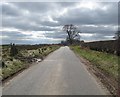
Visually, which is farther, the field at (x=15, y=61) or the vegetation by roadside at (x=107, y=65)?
the field at (x=15, y=61)

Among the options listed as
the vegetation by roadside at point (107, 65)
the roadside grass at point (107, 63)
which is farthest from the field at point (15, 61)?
the roadside grass at point (107, 63)

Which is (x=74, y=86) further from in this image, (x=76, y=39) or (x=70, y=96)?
(x=76, y=39)

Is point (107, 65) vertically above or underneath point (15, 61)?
underneath

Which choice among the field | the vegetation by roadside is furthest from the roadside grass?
the field

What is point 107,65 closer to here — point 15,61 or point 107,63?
point 107,63

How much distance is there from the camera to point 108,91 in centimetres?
1167

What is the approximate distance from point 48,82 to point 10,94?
10.4ft

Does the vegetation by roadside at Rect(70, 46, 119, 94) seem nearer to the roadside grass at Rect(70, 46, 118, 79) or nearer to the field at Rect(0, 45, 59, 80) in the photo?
the roadside grass at Rect(70, 46, 118, 79)

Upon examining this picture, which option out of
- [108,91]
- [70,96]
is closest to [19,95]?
[70,96]

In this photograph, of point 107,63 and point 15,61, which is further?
point 15,61

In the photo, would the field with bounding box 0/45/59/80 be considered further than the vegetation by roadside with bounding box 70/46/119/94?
Yes

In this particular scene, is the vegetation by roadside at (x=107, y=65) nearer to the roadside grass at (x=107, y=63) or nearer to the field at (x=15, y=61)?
the roadside grass at (x=107, y=63)

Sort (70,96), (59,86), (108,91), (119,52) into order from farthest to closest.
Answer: (119,52) → (59,86) → (108,91) → (70,96)

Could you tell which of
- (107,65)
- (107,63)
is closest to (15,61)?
(107,63)
